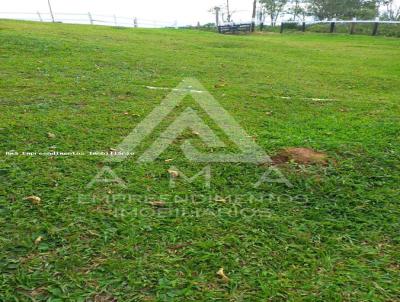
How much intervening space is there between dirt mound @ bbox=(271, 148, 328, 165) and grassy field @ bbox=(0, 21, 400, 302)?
0.09 m

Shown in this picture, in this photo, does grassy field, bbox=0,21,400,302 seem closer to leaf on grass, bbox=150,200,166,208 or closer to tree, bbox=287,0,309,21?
leaf on grass, bbox=150,200,166,208

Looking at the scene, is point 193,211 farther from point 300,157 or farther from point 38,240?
point 300,157

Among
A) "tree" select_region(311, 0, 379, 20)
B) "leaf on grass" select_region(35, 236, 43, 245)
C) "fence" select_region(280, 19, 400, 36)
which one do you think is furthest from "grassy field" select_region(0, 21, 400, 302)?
"tree" select_region(311, 0, 379, 20)

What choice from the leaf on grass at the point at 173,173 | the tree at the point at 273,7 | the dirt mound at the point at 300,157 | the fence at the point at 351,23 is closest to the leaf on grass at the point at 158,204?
the leaf on grass at the point at 173,173

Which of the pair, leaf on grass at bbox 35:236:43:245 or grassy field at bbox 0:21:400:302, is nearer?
grassy field at bbox 0:21:400:302

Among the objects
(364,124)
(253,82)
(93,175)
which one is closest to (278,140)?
(364,124)

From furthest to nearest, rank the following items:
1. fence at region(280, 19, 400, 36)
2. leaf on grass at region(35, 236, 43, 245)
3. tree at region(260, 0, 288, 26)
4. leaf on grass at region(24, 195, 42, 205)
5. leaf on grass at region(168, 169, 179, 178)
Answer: tree at region(260, 0, 288, 26) → fence at region(280, 19, 400, 36) → leaf on grass at region(168, 169, 179, 178) → leaf on grass at region(24, 195, 42, 205) → leaf on grass at region(35, 236, 43, 245)

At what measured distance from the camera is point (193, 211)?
8.13 feet

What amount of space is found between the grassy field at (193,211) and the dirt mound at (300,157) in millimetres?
89

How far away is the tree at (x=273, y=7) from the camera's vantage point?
3372cm

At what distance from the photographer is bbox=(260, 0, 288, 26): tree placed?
111 feet

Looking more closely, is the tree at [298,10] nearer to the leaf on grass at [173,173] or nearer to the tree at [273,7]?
the tree at [273,7]

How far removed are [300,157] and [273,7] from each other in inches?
1347

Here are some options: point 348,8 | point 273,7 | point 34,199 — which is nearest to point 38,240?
point 34,199
